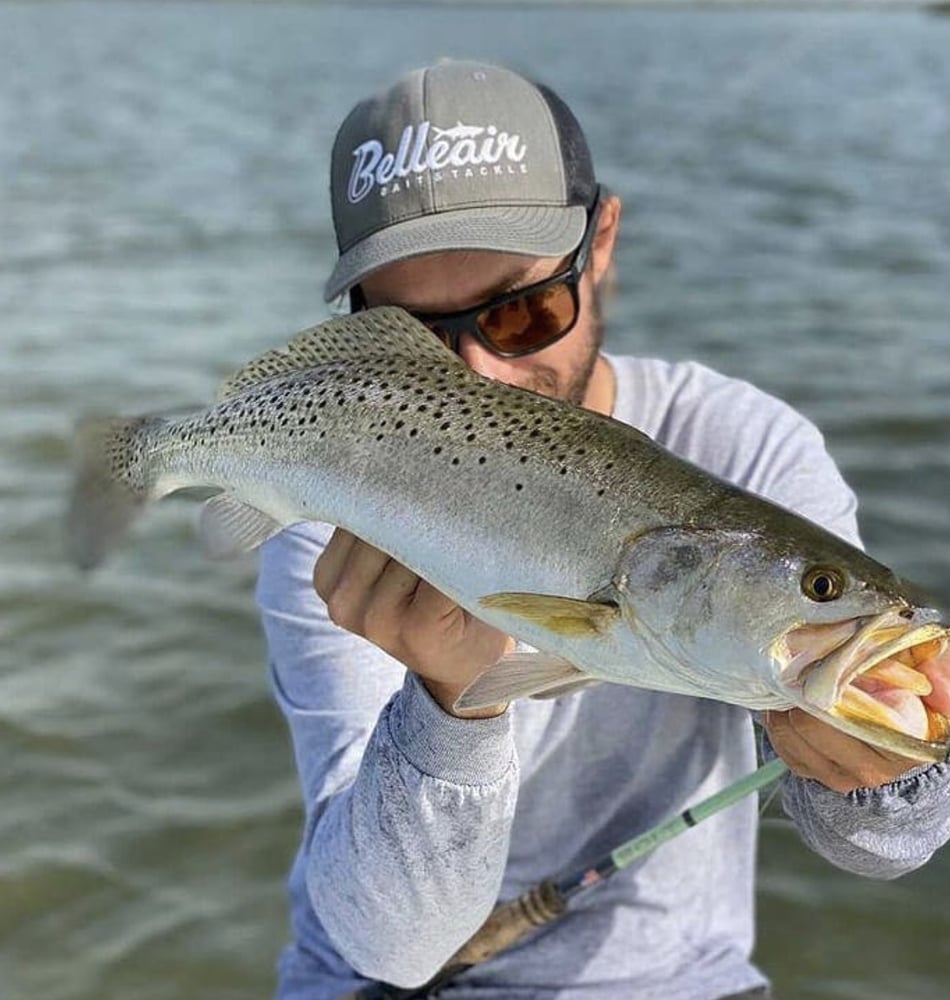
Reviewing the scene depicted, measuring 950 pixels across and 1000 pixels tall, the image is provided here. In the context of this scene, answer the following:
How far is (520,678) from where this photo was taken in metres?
2.07

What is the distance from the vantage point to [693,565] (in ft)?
6.40

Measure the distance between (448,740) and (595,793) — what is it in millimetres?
796

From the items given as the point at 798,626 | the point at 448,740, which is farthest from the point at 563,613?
the point at 448,740

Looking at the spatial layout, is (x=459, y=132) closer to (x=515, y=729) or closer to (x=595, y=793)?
(x=515, y=729)

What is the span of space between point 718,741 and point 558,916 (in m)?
0.51

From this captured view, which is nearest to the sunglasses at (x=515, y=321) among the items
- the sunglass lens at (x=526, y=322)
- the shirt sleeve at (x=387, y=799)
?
the sunglass lens at (x=526, y=322)

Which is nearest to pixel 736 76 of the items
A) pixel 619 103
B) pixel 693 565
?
pixel 619 103

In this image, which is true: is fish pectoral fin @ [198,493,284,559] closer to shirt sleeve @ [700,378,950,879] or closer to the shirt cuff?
the shirt cuff

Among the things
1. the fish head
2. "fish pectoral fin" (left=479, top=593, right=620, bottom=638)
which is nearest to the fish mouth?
the fish head

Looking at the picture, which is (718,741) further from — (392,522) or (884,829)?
(392,522)

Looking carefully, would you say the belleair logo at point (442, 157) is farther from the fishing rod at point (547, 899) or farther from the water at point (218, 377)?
the water at point (218, 377)

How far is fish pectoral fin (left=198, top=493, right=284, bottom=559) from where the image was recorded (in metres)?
2.53

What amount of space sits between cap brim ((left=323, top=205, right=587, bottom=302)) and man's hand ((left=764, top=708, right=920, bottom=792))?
1074 millimetres

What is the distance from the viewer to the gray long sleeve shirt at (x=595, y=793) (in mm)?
2742
